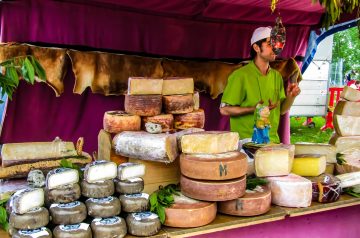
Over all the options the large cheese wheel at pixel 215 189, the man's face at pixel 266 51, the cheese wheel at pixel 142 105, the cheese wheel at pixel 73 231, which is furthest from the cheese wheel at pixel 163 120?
the man's face at pixel 266 51

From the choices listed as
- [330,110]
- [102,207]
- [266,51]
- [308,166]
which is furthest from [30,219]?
[330,110]

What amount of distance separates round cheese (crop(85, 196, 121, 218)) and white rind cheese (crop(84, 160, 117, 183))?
10cm

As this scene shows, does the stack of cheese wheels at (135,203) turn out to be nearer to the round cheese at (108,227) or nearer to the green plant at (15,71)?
the round cheese at (108,227)

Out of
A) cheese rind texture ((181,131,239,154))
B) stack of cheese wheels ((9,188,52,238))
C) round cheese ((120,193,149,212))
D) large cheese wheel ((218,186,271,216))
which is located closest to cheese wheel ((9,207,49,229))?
stack of cheese wheels ((9,188,52,238))

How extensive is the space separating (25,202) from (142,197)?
0.53 m

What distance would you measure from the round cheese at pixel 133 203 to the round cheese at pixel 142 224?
28 millimetres

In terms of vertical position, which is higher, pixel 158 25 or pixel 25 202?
pixel 158 25

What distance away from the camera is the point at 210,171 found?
1.94 meters

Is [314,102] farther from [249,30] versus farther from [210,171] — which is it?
[210,171]

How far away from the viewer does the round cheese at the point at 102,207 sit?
5.78ft

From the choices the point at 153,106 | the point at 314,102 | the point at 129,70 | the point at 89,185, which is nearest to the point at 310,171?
the point at 153,106

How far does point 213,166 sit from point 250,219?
38 cm

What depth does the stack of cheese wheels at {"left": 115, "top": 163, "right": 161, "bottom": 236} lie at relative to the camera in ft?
5.93

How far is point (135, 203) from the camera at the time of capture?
1.85 meters
